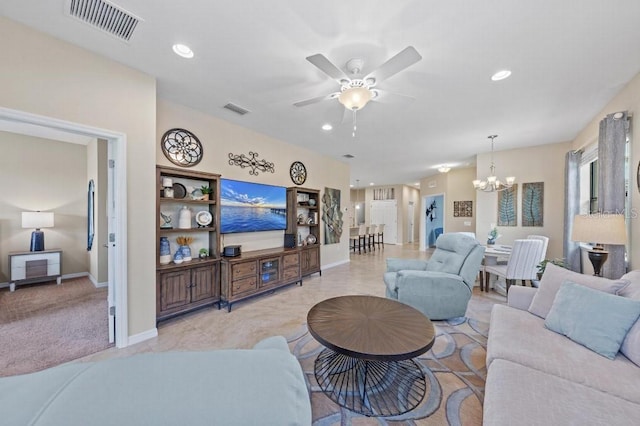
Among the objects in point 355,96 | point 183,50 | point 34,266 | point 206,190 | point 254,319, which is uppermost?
point 183,50

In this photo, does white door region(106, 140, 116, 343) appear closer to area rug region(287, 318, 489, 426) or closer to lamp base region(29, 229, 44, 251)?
area rug region(287, 318, 489, 426)

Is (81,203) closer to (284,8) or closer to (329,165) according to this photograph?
(329,165)

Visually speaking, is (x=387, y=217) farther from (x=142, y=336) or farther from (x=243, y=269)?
(x=142, y=336)

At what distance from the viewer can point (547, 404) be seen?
1143mm

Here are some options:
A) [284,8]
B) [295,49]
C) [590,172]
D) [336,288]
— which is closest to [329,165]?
[336,288]

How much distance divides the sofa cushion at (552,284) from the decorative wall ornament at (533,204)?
3753 millimetres

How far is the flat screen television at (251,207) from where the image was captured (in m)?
3.75

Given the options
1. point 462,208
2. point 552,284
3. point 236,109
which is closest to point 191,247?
point 236,109

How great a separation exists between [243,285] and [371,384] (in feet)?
7.16

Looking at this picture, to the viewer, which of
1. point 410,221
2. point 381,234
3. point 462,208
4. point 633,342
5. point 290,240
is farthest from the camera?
point 410,221

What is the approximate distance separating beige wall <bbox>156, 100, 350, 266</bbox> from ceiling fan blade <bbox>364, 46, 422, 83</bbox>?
2.61m

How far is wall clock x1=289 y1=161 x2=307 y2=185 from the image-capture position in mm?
5039

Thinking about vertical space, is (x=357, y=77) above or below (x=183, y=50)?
below

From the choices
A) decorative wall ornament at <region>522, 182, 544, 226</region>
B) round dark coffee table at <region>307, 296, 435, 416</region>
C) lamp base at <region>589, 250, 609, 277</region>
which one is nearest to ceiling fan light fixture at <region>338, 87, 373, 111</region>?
round dark coffee table at <region>307, 296, 435, 416</region>
